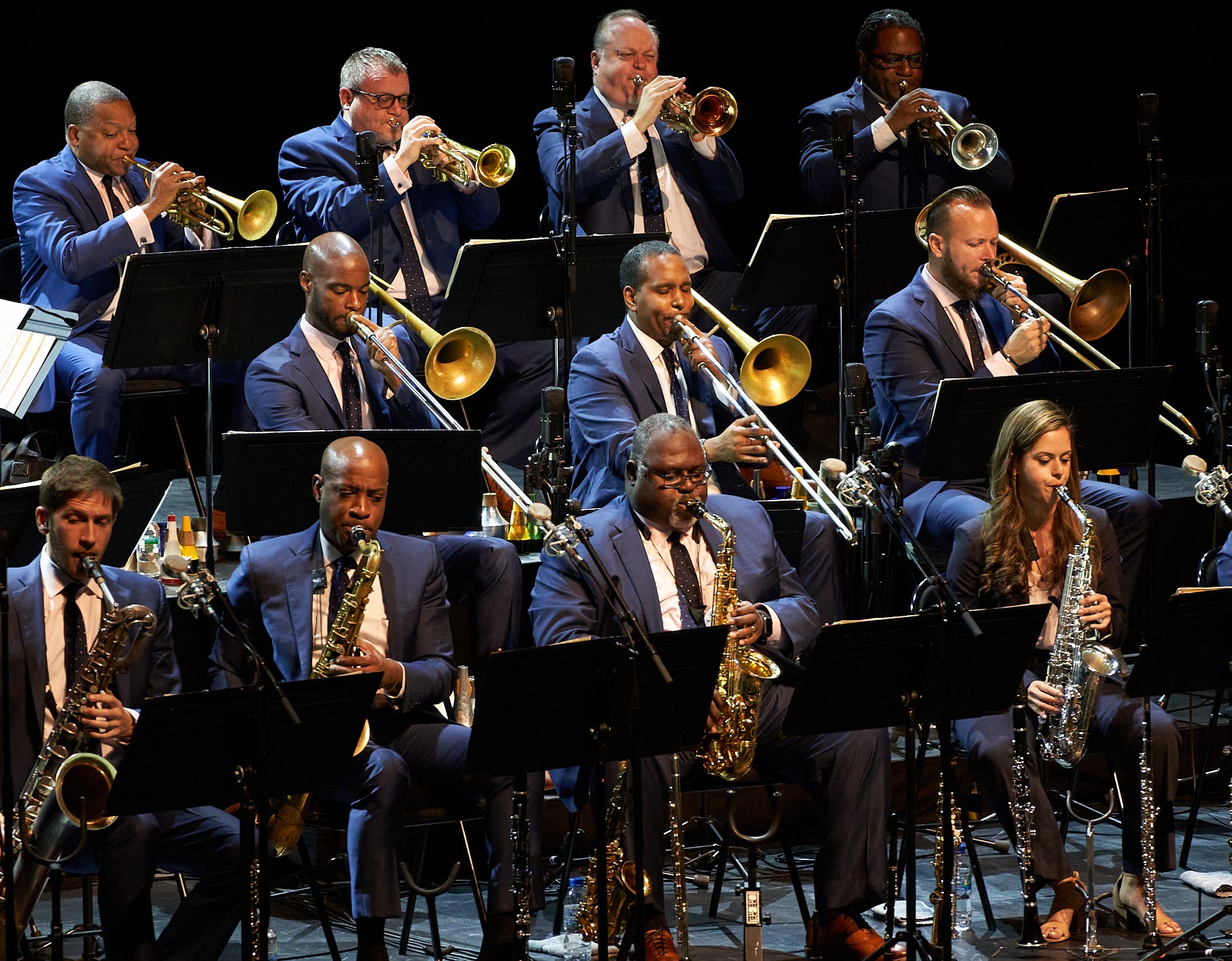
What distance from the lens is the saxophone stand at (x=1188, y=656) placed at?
512 centimetres

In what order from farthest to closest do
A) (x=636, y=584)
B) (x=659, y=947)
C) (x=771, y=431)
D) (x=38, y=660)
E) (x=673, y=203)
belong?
(x=673, y=203), (x=771, y=431), (x=636, y=584), (x=659, y=947), (x=38, y=660)

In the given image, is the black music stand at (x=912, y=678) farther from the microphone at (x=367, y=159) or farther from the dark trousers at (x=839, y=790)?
the microphone at (x=367, y=159)

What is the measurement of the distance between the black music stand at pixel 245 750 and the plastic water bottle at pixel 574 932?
49.5 inches

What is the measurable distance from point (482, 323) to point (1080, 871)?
2835 mm

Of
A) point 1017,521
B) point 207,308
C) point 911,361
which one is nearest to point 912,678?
point 1017,521

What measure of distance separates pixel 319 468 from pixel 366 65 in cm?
235

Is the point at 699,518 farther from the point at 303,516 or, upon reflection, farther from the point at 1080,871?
the point at 1080,871

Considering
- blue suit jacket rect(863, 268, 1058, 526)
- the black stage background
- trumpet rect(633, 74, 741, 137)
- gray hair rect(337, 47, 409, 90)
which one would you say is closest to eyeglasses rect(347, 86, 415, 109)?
gray hair rect(337, 47, 409, 90)

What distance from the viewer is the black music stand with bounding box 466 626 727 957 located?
429 cm

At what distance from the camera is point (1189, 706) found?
22.0 ft

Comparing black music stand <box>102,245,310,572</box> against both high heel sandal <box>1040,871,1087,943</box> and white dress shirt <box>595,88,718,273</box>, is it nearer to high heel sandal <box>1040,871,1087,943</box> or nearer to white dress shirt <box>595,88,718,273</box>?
white dress shirt <box>595,88,718,273</box>

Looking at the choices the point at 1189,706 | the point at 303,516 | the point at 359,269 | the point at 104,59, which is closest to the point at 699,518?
the point at 303,516

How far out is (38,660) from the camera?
4.81 meters

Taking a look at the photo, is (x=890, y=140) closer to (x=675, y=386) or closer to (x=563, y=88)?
(x=563, y=88)
